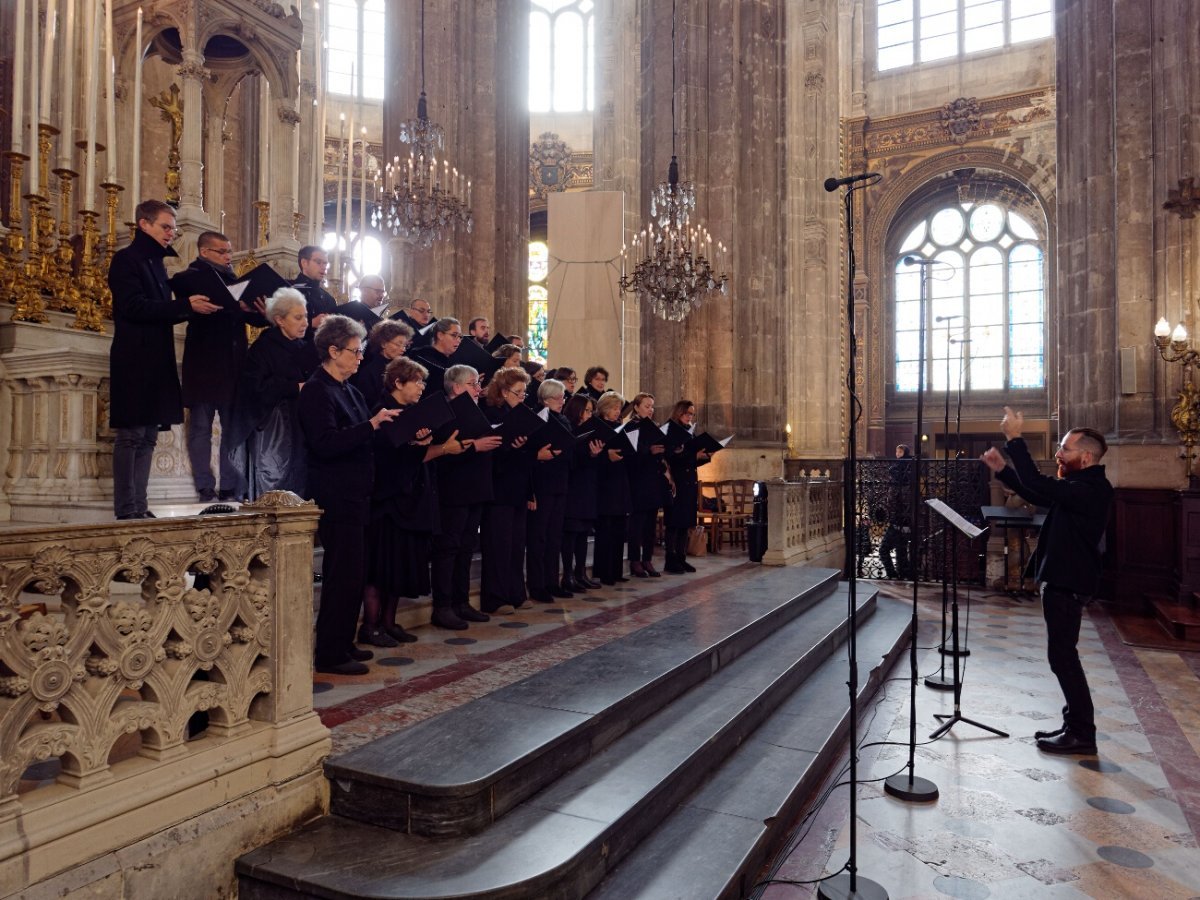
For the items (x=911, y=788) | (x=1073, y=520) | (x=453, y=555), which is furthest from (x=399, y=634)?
(x=1073, y=520)

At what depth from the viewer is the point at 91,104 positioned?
5.03 meters

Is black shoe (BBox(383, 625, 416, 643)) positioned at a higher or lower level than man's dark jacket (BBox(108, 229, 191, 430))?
lower

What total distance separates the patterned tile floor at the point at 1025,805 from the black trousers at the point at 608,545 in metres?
2.55

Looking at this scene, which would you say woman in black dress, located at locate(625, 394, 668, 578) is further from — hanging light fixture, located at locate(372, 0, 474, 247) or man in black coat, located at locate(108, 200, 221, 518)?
hanging light fixture, located at locate(372, 0, 474, 247)

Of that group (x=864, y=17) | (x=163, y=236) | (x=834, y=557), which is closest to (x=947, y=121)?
(x=864, y=17)

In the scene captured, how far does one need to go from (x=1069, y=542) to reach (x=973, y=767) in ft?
4.57

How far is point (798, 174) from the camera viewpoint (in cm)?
2236

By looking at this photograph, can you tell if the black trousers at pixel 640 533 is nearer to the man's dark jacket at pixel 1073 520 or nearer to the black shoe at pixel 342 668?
the man's dark jacket at pixel 1073 520

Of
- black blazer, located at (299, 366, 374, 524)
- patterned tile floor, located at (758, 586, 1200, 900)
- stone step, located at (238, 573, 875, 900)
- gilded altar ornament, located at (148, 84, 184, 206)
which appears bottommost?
patterned tile floor, located at (758, 586, 1200, 900)

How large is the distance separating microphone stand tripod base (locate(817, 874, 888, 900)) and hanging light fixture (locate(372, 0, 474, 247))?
901 cm

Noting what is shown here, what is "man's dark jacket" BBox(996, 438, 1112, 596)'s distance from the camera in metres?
4.74

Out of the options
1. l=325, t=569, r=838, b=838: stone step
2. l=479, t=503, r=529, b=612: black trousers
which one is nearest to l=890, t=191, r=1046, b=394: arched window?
l=479, t=503, r=529, b=612: black trousers

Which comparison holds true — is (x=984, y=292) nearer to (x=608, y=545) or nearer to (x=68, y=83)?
(x=608, y=545)

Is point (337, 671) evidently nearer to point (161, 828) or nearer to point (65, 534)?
point (161, 828)
